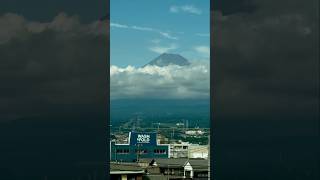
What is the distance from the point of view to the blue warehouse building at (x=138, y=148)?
104 ft

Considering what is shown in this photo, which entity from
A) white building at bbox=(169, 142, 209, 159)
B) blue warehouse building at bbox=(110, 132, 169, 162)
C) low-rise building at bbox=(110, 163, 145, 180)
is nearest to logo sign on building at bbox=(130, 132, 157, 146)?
blue warehouse building at bbox=(110, 132, 169, 162)

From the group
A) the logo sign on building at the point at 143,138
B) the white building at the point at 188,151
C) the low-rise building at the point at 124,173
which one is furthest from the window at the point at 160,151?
the low-rise building at the point at 124,173

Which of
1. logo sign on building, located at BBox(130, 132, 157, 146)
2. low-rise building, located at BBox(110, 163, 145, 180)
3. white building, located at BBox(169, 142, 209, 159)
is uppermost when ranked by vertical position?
logo sign on building, located at BBox(130, 132, 157, 146)

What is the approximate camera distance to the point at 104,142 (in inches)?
293

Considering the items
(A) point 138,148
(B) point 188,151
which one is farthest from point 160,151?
(B) point 188,151

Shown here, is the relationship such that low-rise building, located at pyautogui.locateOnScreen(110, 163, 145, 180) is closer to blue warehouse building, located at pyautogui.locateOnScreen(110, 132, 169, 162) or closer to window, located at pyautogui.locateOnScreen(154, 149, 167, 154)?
blue warehouse building, located at pyautogui.locateOnScreen(110, 132, 169, 162)

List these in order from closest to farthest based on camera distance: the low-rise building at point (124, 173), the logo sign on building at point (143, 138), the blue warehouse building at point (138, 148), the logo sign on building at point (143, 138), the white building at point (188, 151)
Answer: the low-rise building at point (124, 173) < the blue warehouse building at point (138, 148) < the logo sign on building at point (143, 138) < the logo sign on building at point (143, 138) < the white building at point (188, 151)

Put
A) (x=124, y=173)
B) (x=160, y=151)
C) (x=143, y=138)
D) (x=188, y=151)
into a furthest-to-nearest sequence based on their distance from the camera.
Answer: (x=188, y=151), (x=160, y=151), (x=143, y=138), (x=124, y=173)

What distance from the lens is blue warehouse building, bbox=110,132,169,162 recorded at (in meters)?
31.8

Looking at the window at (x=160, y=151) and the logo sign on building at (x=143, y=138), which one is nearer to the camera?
the logo sign on building at (x=143, y=138)

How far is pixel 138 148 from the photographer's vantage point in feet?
105

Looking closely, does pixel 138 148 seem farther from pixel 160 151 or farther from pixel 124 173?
pixel 124 173

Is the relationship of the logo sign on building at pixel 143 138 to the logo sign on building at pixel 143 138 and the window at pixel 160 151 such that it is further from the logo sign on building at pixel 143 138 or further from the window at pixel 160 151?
the window at pixel 160 151

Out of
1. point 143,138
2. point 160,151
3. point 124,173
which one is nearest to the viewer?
point 124,173
